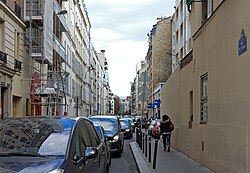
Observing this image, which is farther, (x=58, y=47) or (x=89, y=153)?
(x=58, y=47)

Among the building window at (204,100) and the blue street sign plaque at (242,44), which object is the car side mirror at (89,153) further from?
the building window at (204,100)

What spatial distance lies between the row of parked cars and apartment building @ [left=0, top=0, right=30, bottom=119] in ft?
50.4

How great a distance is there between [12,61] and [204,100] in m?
13.3

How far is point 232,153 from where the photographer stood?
1012 cm

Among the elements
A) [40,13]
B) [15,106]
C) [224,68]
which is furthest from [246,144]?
[40,13]

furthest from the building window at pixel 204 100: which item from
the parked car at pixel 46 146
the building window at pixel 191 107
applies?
the parked car at pixel 46 146

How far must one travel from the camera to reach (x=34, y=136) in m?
6.72

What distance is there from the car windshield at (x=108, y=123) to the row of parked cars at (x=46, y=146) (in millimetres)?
11085

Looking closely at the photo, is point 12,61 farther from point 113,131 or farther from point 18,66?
point 113,131

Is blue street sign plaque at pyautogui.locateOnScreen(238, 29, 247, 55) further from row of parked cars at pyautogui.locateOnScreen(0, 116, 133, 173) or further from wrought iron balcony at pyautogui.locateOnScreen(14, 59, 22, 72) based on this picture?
wrought iron balcony at pyautogui.locateOnScreen(14, 59, 22, 72)

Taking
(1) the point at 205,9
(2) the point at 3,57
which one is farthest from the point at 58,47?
(1) the point at 205,9

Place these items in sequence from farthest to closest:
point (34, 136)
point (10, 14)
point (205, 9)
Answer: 1. point (10, 14)
2. point (205, 9)
3. point (34, 136)

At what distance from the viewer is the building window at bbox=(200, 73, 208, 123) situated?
14.2 m

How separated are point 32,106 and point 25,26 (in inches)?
219
